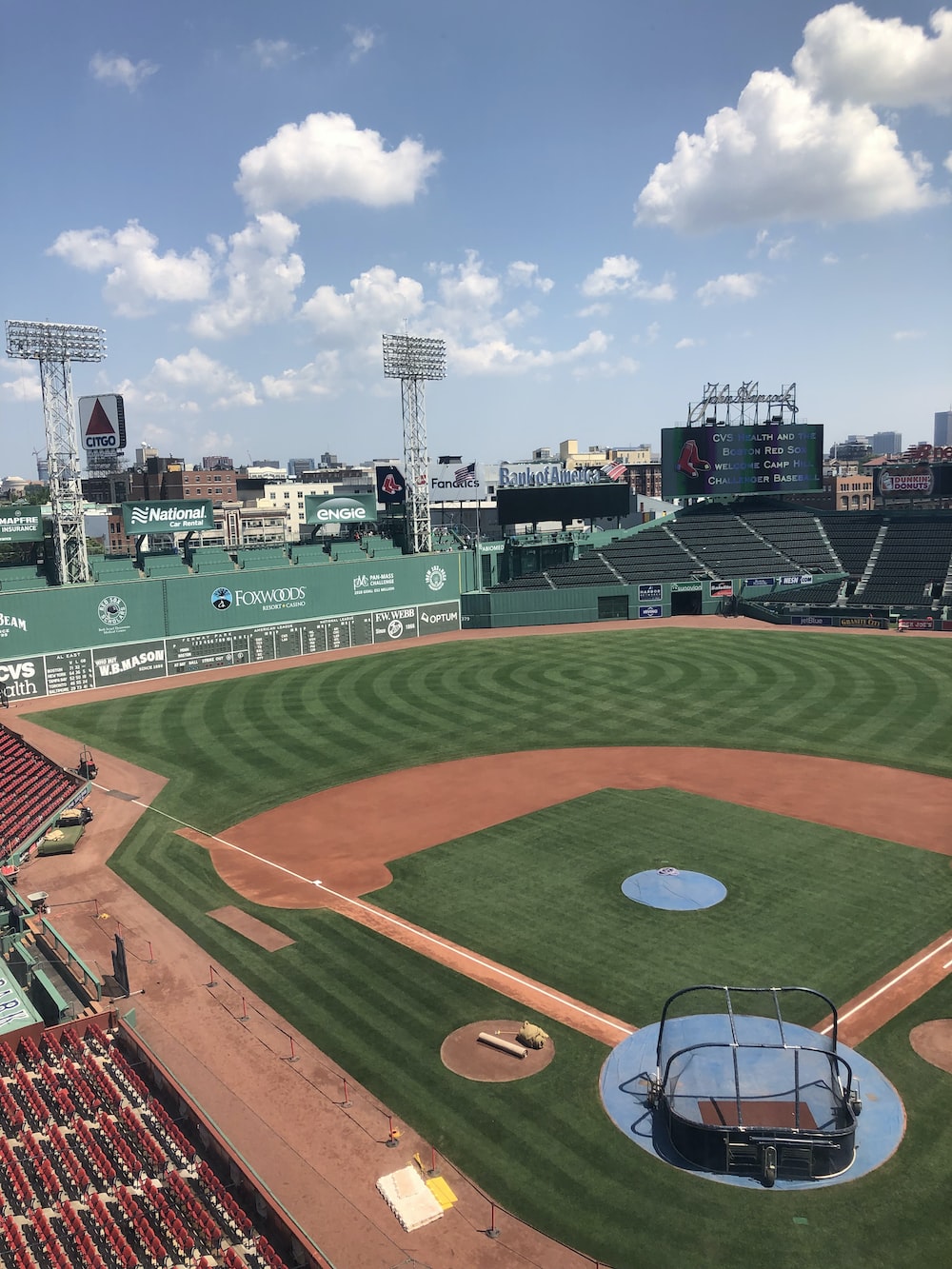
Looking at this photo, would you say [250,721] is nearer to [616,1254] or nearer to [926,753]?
[926,753]

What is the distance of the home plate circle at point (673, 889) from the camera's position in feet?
93.1

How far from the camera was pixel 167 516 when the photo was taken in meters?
66.8

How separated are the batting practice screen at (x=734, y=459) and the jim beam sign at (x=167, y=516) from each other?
4813 centimetres

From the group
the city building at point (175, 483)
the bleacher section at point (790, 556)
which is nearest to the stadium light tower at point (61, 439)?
the bleacher section at point (790, 556)

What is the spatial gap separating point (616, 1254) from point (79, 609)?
54413 millimetres

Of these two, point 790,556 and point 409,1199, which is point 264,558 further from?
point 409,1199

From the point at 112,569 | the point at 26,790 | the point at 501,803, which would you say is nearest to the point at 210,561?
the point at 112,569

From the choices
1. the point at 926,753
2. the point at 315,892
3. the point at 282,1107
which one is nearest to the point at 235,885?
the point at 315,892

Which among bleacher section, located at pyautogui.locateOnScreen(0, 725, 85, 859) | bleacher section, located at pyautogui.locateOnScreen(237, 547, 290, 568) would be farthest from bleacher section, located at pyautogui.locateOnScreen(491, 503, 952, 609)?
bleacher section, located at pyautogui.locateOnScreen(0, 725, 85, 859)

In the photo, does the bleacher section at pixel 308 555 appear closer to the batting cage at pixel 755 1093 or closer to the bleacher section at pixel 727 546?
the bleacher section at pixel 727 546

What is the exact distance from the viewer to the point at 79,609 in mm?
60875

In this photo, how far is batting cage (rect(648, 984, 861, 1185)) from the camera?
17656mm

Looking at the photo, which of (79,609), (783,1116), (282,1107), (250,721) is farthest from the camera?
(79,609)

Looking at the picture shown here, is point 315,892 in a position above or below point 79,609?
below
